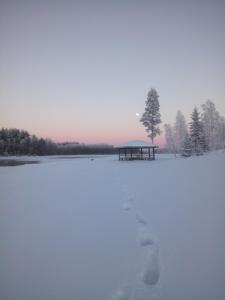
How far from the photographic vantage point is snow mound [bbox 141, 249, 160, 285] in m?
3.13

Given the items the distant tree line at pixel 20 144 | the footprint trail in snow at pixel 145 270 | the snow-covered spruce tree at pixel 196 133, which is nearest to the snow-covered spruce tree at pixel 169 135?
the snow-covered spruce tree at pixel 196 133

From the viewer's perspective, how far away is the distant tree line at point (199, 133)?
120ft

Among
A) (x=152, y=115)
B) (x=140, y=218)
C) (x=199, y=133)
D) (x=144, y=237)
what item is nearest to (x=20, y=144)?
(x=152, y=115)

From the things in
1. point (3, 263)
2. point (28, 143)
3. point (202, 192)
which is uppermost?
point (28, 143)

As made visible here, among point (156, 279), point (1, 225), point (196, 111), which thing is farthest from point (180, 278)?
point (196, 111)

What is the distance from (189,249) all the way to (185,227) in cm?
92

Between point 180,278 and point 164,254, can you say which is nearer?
point 180,278

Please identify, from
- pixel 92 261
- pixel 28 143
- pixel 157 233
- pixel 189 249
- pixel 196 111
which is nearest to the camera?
pixel 92 261

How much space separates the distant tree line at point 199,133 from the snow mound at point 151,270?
3255cm

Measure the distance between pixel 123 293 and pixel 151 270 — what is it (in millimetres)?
683

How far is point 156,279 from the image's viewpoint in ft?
10.4

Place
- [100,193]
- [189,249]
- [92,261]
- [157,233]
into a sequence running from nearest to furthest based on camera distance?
[92,261] < [189,249] < [157,233] < [100,193]

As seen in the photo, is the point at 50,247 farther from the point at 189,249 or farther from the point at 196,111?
the point at 196,111

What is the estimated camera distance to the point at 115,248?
4.08m
